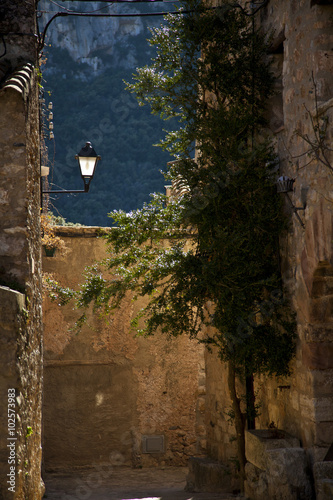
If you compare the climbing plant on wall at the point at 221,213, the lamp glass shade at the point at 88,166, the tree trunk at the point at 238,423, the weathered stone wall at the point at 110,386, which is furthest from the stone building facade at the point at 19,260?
the weathered stone wall at the point at 110,386

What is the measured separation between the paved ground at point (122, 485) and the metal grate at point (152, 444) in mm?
309

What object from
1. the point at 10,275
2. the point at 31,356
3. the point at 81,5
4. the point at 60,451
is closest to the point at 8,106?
the point at 10,275

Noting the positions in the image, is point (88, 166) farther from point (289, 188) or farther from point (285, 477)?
point (285, 477)

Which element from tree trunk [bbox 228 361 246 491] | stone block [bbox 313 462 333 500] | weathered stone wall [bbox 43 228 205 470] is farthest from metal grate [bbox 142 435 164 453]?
stone block [bbox 313 462 333 500]

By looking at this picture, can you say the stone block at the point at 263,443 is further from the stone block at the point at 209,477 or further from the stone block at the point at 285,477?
the stone block at the point at 209,477

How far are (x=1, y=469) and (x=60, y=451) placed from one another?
5.61 metres

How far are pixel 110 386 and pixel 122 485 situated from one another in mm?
1792

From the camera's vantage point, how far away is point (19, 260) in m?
4.86

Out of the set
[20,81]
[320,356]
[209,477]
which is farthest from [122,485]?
[20,81]

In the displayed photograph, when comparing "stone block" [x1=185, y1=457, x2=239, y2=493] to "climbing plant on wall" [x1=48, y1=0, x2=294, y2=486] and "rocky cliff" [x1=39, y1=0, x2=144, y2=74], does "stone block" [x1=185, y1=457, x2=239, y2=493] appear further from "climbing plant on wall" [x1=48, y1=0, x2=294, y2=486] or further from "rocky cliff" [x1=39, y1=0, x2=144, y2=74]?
"rocky cliff" [x1=39, y1=0, x2=144, y2=74]

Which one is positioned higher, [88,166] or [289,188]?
[88,166]

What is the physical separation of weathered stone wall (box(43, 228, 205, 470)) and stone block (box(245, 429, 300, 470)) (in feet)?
12.4

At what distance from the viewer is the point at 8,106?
496 cm

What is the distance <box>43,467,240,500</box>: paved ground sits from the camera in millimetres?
7148
